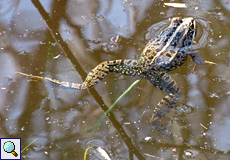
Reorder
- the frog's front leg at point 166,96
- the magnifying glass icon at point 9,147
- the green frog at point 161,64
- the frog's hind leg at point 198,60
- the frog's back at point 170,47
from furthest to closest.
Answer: the frog's hind leg at point 198,60, the frog's back at point 170,47, the green frog at point 161,64, the frog's front leg at point 166,96, the magnifying glass icon at point 9,147

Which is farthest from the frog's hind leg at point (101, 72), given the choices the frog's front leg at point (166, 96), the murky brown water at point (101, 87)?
the frog's front leg at point (166, 96)

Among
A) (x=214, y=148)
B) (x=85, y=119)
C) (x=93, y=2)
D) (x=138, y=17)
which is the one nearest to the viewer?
(x=214, y=148)

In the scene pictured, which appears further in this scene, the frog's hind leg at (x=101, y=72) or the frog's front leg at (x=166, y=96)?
the frog's hind leg at (x=101, y=72)

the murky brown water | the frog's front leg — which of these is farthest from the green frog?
the murky brown water

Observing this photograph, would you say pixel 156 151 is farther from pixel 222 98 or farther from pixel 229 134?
pixel 222 98

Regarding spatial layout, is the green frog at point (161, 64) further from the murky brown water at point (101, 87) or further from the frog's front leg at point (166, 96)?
the murky brown water at point (101, 87)

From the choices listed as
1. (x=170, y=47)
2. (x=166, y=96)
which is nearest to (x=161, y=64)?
(x=170, y=47)

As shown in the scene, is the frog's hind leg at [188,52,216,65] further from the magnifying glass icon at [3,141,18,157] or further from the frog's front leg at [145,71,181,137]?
the magnifying glass icon at [3,141,18,157]

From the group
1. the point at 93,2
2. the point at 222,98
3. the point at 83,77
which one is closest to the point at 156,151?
the point at 222,98
